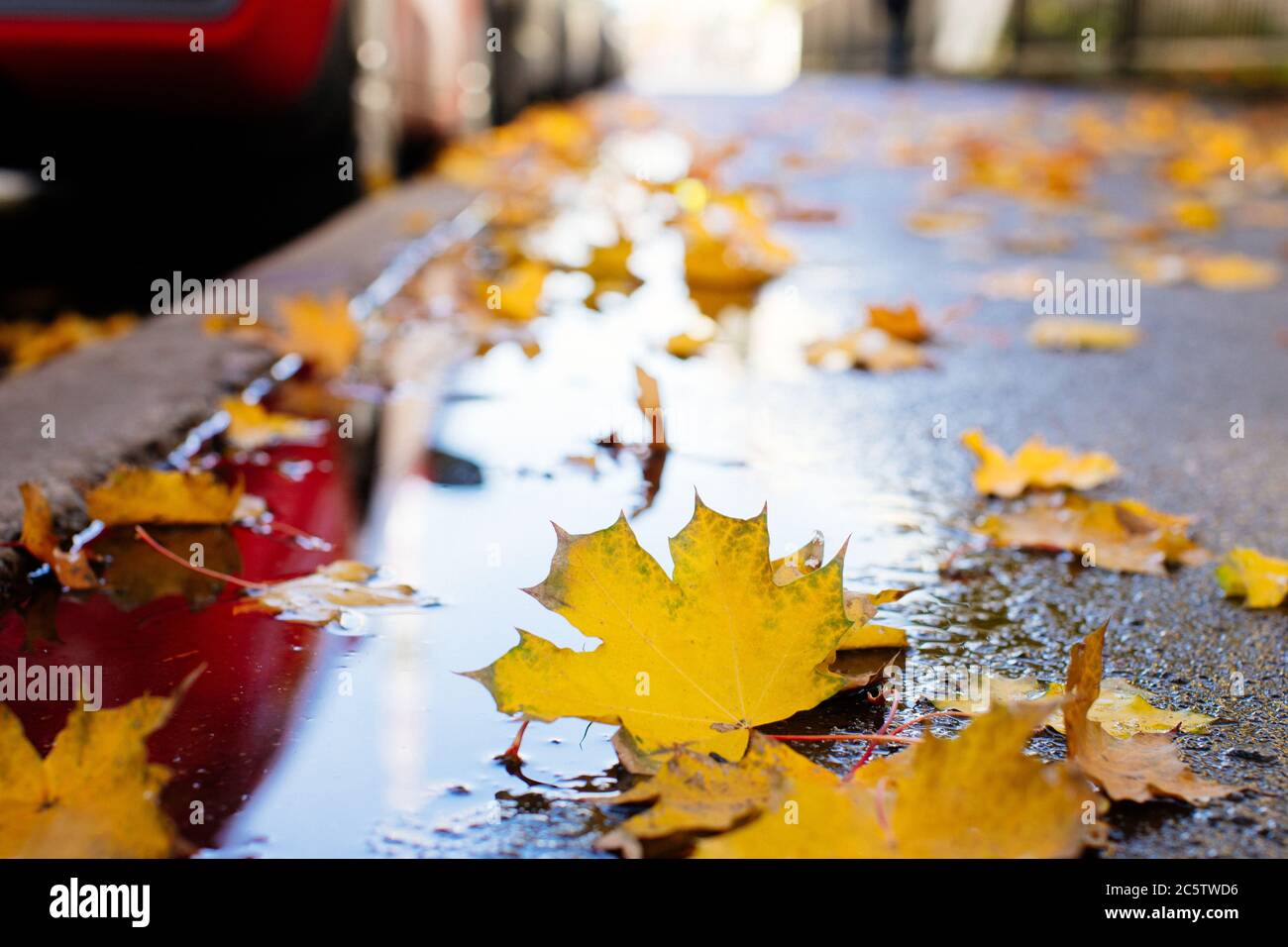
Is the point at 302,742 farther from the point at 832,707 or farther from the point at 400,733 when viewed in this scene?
the point at 832,707

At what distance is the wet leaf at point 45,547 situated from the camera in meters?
1.34

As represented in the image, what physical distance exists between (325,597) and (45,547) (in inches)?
12.3

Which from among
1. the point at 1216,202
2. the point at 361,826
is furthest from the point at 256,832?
the point at 1216,202

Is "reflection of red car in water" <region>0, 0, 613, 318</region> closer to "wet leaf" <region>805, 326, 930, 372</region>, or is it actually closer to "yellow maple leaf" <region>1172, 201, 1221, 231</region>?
"wet leaf" <region>805, 326, 930, 372</region>

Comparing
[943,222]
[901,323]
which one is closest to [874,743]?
[901,323]

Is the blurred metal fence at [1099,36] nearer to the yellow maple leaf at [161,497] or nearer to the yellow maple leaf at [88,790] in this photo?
the yellow maple leaf at [161,497]

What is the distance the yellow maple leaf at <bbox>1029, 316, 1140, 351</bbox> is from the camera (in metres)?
2.71

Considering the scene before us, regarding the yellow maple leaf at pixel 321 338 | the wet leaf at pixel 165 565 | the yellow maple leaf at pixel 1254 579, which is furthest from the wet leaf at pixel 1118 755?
the yellow maple leaf at pixel 321 338

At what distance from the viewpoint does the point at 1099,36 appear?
1647 cm

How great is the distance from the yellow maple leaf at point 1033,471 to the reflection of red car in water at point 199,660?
0.83m

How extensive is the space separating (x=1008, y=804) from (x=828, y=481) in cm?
96

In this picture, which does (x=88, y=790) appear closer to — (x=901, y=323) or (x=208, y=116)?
(x=901, y=323)

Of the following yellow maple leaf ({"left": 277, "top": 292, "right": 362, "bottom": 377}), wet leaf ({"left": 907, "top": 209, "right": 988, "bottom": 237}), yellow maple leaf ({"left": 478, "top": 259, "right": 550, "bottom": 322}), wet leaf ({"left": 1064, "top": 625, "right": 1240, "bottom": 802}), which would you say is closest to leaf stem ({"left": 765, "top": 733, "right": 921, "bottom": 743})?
wet leaf ({"left": 1064, "top": 625, "right": 1240, "bottom": 802})

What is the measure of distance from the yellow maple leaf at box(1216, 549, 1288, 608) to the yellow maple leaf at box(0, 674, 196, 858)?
3.52ft
